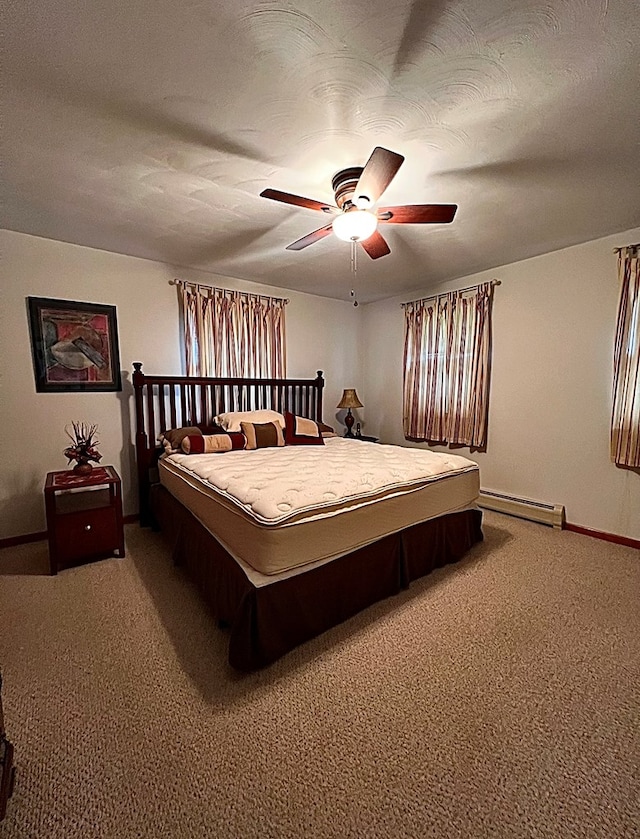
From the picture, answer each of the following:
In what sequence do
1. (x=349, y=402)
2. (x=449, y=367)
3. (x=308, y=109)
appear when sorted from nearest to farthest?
(x=308, y=109) → (x=449, y=367) → (x=349, y=402)

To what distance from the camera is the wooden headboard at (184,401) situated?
3.40 metres

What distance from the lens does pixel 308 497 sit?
188 centimetres

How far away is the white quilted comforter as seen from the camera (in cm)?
184

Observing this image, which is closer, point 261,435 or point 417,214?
point 417,214

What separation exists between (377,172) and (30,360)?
3.10 meters

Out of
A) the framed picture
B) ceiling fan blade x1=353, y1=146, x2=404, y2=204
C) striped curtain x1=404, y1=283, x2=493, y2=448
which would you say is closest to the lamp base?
striped curtain x1=404, y1=283, x2=493, y2=448

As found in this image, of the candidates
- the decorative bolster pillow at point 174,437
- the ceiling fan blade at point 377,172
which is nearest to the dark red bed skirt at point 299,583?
the decorative bolster pillow at point 174,437

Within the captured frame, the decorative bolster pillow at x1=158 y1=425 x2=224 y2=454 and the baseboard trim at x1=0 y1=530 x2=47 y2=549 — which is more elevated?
the decorative bolster pillow at x1=158 y1=425 x2=224 y2=454

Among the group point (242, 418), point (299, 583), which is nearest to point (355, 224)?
point (299, 583)

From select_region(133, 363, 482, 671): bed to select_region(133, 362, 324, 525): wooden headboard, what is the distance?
0.02 meters

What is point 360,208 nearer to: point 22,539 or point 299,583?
point 299,583

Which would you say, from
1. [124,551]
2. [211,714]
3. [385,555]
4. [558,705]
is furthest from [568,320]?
[124,551]

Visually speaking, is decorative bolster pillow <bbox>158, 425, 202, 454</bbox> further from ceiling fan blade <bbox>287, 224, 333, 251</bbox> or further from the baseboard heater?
the baseboard heater

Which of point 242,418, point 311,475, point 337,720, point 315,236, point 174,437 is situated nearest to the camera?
point 337,720
